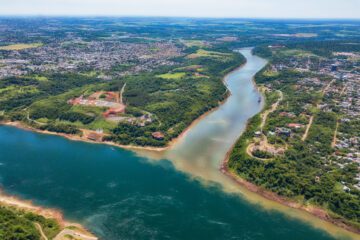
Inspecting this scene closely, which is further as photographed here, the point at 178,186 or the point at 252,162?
the point at 252,162

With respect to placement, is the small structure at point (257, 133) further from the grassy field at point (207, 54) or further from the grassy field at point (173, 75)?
the grassy field at point (207, 54)

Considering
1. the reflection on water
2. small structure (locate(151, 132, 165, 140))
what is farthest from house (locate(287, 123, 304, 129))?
small structure (locate(151, 132, 165, 140))

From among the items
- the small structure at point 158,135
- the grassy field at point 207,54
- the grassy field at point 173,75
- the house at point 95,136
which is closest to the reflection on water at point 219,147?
the small structure at point 158,135

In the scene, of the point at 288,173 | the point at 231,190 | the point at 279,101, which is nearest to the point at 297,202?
the point at 288,173

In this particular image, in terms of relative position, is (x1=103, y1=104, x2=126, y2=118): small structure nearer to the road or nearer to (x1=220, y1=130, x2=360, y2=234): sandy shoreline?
(x1=220, y1=130, x2=360, y2=234): sandy shoreline

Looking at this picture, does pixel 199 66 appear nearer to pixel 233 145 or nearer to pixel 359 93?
pixel 359 93

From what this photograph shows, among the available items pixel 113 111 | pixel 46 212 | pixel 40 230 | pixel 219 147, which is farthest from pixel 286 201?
pixel 113 111

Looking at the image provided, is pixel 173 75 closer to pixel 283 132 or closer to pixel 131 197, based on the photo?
pixel 283 132
